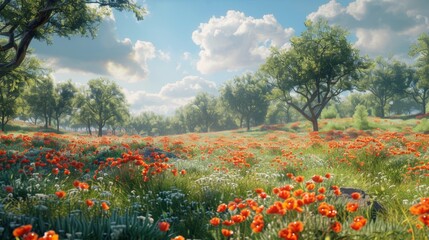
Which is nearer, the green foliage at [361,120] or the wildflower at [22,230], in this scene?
the wildflower at [22,230]

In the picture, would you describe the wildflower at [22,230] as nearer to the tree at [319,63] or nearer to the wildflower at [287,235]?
the wildflower at [287,235]

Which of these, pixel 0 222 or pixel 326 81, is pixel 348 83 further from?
pixel 0 222

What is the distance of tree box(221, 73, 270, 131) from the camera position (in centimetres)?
7462

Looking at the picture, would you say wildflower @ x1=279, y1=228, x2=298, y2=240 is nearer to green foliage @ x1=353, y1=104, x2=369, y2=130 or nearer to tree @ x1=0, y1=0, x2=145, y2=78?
tree @ x1=0, y1=0, x2=145, y2=78

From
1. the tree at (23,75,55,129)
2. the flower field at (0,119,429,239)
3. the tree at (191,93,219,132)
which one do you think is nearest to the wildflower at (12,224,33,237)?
the flower field at (0,119,429,239)

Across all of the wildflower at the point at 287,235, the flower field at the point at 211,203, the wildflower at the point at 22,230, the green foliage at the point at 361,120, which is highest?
the green foliage at the point at 361,120

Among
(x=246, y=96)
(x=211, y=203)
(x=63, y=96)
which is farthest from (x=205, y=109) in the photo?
(x=211, y=203)

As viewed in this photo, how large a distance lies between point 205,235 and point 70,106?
6812cm

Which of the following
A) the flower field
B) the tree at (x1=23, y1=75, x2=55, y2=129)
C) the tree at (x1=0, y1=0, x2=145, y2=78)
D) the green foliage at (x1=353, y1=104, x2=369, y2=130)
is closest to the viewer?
the flower field

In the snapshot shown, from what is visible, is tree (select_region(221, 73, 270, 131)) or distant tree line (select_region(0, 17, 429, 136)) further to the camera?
tree (select_region(221, 73, 270, 131))

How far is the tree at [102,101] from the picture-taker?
6575cm

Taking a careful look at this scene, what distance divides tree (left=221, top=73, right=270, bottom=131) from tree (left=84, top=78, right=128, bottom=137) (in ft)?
86.1

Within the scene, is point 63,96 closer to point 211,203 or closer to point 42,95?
point 42,95

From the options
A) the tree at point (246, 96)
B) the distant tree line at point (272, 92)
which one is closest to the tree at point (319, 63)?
the distant tree line at point (272, 92)
